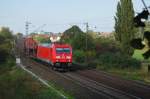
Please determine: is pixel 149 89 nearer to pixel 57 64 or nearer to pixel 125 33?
pixel 57 64

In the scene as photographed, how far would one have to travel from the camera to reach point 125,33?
6122 cm

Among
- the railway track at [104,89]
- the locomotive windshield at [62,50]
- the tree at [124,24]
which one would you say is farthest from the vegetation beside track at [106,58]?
the locomotive windshield at [62,50]

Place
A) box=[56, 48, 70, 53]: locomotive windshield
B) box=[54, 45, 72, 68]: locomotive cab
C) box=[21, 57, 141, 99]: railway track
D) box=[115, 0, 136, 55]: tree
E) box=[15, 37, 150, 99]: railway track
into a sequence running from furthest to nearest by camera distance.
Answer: box=[115, 0, 136, 55]: tree, box=[56, 48, 70, 53]: locomotive windshield, box=[54, 45, 72, 68]: locomotive cab, box=[15, 37, 150, 99]: railway track, box=[21, 57, 141, 99]: railway track

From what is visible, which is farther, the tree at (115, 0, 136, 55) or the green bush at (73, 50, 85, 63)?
the green bush at (73, 50, 85, 63)

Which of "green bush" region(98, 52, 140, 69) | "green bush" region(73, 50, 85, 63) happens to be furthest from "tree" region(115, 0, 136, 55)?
"green bush" region(98, 52, 140, 69)

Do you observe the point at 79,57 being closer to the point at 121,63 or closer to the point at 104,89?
the point at 121,63

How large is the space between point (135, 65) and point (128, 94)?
2641cm

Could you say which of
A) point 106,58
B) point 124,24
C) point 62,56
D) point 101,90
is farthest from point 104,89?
point 124,24

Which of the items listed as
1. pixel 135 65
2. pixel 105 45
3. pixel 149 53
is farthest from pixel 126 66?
pixel 149 53

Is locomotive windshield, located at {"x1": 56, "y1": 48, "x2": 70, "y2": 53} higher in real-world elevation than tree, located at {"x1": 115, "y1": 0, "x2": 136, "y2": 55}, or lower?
lower

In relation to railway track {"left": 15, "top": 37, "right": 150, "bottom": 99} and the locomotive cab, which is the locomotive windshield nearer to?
the locomotive cab

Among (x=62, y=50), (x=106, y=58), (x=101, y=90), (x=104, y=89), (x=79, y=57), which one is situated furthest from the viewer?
(x=79, y=57)

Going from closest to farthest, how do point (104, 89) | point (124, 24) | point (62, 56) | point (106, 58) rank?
1. point (104, 89)
2. point (62, 56)
3. point (106, 58)
4. point (124, 24)

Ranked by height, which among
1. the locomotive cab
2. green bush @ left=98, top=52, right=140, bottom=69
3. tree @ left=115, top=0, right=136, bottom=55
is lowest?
green bush @ left=98, top=52, right=140, bottom=69
